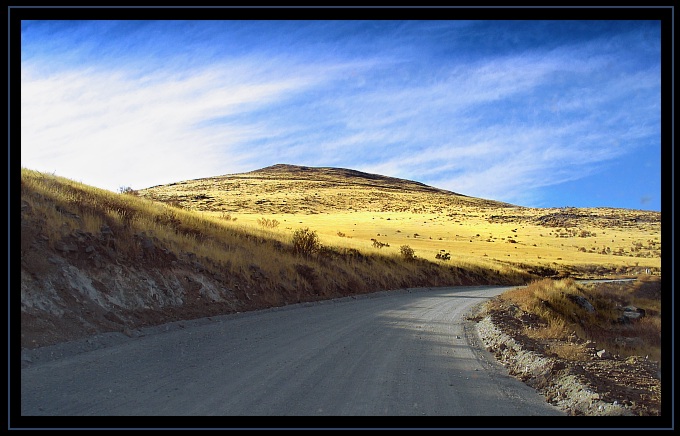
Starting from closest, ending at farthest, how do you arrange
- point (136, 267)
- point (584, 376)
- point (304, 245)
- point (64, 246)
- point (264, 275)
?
point (584, 376) → point (64, 246) → point (136, 267) → point (264, 275) → point (304, 245)

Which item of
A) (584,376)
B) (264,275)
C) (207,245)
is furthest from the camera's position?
(207,245)

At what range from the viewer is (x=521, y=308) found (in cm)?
1712

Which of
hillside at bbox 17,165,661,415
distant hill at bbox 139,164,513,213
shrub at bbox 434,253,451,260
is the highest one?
distant hill at bbox 139,164,513,213

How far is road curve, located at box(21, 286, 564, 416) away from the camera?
19.6 feet

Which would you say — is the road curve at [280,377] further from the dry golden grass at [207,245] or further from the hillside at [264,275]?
the dry golden grass at [207,245]

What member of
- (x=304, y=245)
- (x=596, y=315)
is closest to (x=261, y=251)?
(x=304, y=245)

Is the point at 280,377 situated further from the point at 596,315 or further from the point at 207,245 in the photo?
the point at 207,245

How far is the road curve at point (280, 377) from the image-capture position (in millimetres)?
5969

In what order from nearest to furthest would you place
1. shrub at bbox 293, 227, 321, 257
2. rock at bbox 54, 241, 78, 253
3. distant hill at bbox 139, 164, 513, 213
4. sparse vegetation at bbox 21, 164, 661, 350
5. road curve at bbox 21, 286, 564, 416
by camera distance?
road curve at bbox 21, 286, 564, 416 < sparse vegetation at bbox 21, 164, 661, 350 < rock at bbox 54, 241, 78, 253 < shrub at bbox 293, 227, 321, 257 < distant hill at bbox 139, 164, 513, 213

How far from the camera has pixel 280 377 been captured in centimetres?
751

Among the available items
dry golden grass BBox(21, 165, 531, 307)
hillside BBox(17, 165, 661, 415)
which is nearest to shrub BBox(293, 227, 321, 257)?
hillside BBox(17, 165, 661, 415)

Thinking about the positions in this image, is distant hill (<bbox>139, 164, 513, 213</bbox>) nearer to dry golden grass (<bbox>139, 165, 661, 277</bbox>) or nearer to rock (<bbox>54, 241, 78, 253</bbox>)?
dry golden grass (<bbox>139, 165, 661, 277</bbox>)

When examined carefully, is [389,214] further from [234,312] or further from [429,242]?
[234,312]
